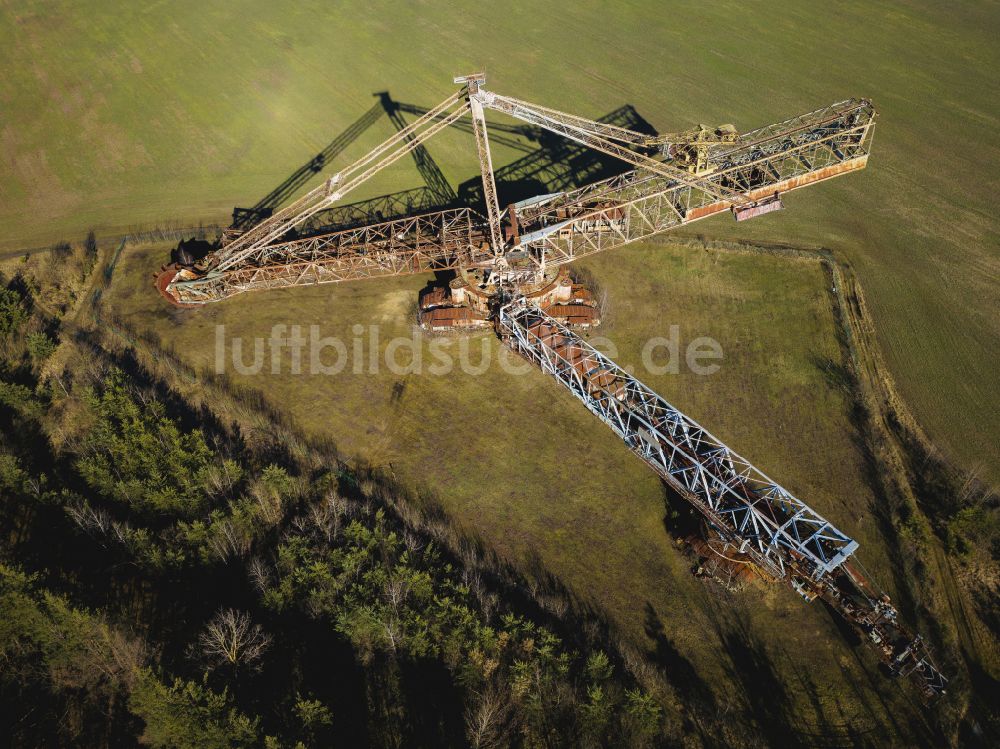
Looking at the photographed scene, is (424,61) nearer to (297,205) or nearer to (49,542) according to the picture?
(297,205)

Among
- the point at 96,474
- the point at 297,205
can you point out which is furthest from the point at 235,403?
the point at 297,205

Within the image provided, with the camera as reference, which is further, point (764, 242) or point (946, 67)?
point (946, 67)

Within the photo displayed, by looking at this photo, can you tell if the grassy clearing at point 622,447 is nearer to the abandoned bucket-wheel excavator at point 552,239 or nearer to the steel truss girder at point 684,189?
the abandoned bucket-wheel excavator at point 552,239

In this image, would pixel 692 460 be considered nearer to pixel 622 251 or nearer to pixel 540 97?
pixel 622 251

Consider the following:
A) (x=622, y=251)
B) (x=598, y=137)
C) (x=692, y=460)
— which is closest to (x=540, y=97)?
(x=598, y=137)

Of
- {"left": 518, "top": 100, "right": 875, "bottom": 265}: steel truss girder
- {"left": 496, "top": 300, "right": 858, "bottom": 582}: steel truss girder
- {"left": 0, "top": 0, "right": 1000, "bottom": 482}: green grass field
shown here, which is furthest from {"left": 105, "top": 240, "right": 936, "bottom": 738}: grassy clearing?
{"left": 0, "top": 0, "right": 1000, "bottom": 482}: green grass field

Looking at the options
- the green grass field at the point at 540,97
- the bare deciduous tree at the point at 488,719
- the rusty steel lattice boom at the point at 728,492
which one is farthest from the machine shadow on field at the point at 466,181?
the bare deciduous tree at the point at 488,719
